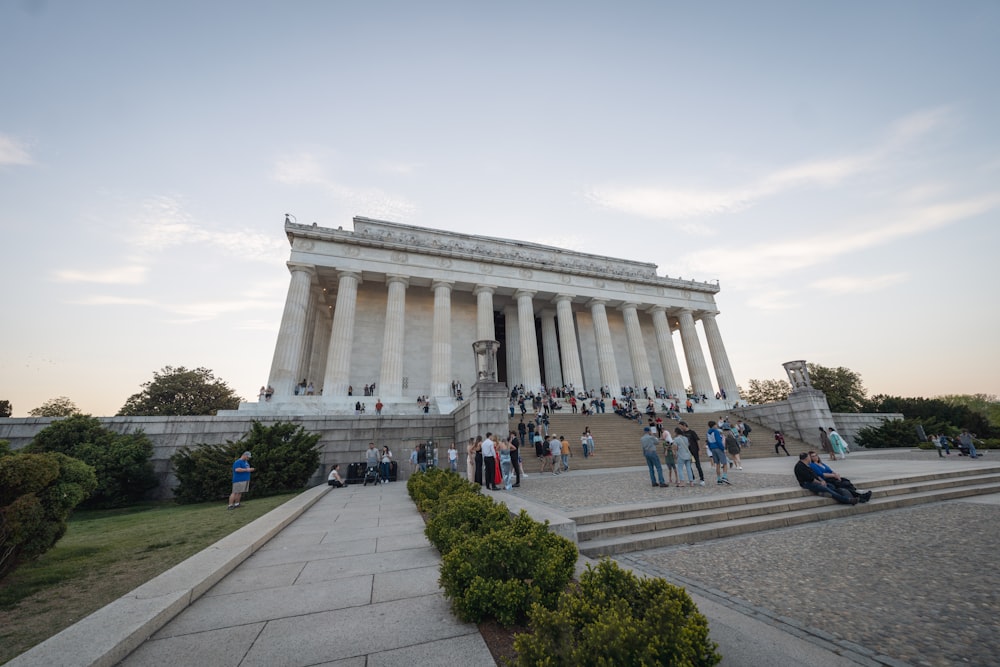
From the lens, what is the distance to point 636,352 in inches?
1396

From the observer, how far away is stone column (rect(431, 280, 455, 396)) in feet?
95.1

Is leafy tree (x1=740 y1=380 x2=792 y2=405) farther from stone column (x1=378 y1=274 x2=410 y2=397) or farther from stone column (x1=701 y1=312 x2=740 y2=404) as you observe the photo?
stone column (x1=378 y1=274 x2=410 y2=397)

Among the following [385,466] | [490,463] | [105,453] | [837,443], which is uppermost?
[105,453]

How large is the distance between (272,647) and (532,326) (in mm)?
30489

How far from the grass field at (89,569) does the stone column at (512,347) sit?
2556cm

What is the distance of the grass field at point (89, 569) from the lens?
354cm

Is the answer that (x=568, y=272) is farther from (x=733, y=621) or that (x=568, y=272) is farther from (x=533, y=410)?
(x=733, y=621)

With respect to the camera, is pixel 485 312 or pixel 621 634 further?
pixel 485 312

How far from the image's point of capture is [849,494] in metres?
8.02

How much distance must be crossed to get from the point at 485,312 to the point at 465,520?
1070 inches

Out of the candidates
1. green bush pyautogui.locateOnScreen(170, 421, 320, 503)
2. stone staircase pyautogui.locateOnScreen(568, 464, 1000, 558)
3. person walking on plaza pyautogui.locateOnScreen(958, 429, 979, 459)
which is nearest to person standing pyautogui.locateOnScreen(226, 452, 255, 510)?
green bush pyautogui.locateOnScreen(170, 421, 320, 503)

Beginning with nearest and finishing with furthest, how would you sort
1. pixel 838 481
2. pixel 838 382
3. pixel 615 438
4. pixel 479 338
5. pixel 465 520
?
1. pixel 465 520
2. pixel 838 481
3. pixel 615 438
4. pixel 479 338
5. pixel 838 382

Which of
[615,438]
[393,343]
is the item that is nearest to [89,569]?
[615,438]

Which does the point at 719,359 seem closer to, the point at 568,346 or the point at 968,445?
the point at 568,346
